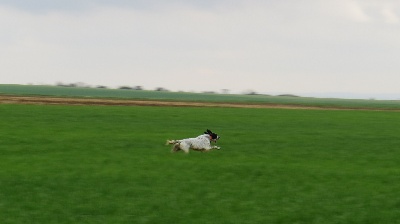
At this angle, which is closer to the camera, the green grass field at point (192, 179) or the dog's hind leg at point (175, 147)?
the green grass field at point (192, 179)

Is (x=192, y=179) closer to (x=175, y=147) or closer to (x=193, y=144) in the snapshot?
(x=175, y=147)

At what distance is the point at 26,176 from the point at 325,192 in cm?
838

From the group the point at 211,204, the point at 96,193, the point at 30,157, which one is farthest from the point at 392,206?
the point at 30,157

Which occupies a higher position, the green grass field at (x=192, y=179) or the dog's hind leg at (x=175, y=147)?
the dog's hind leg at (x=175, y=147)

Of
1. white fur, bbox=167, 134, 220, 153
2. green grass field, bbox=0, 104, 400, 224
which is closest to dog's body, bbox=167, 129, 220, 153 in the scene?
white fur, bbox=167, 134, 220, 153

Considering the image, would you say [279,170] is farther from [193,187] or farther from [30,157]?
[30,157]

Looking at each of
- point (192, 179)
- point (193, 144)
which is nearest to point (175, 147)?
point (193, 144)

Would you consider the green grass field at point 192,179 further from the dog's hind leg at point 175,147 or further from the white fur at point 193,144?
the dog's hind leg at point 175,147

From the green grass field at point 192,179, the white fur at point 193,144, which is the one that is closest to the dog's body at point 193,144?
the white fur at point 193,144

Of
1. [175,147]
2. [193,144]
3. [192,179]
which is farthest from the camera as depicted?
[193,144]

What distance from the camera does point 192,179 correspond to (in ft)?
48.5

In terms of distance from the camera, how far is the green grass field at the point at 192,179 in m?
11.5

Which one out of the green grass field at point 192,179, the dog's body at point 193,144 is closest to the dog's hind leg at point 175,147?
the dog's body at point 193,144

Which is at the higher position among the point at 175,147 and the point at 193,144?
the point at 193,144
